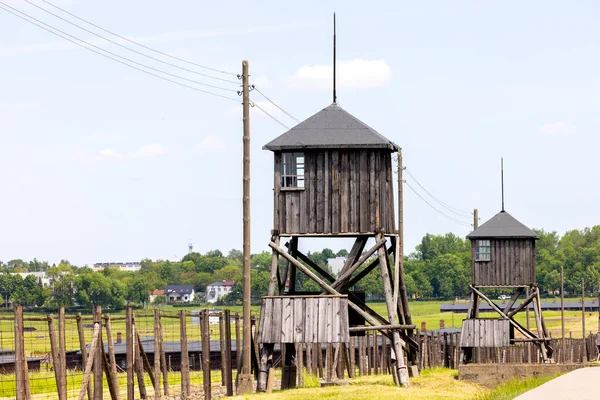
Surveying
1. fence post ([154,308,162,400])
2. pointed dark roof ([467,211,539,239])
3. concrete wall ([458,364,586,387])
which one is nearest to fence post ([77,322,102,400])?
fence post ([154,308,162,400])

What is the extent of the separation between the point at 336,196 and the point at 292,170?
1.65 meters

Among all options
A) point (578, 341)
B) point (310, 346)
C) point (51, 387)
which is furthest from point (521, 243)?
point (51, 387)

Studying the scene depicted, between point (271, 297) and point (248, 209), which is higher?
point (248, 209)

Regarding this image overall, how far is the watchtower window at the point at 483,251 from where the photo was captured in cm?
5697

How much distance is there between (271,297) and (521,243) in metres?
23.1

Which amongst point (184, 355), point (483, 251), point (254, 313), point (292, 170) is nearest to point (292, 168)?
point (292, 170)

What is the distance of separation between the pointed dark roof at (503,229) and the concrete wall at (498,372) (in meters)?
12.3

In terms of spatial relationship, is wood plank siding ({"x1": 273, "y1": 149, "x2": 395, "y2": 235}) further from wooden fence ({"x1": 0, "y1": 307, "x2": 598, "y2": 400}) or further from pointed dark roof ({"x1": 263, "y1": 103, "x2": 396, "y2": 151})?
wooden fence ({"x1": 0, "y1": 307, "x2": 598, "y2": 400})

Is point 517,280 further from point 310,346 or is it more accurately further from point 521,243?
point 310,346

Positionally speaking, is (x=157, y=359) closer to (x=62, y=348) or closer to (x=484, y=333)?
(x=62, y=348)

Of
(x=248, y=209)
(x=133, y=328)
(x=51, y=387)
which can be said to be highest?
(x=248, y=209)

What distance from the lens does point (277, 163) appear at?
37719 mm

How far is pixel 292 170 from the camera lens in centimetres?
3756

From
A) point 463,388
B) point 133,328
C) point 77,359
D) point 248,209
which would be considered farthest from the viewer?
point 77,359
